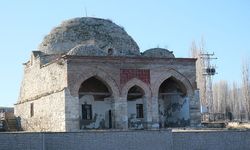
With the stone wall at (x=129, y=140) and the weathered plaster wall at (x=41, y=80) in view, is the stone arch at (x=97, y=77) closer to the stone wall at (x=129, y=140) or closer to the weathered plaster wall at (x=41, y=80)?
the weathered plaster wall at (x=41, y=80)

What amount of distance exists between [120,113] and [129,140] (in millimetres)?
10571

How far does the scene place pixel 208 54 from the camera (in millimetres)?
45594

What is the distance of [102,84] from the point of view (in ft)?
88.7

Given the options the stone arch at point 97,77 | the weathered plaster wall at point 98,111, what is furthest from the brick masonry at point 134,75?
the weathered plaster wall at point 98,111

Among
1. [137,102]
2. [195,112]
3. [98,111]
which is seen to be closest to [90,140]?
[98,111]

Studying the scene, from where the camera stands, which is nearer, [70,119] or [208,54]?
[70,119]

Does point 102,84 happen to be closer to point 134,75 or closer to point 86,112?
point 86,112

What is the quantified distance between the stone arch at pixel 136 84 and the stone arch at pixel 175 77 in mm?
436

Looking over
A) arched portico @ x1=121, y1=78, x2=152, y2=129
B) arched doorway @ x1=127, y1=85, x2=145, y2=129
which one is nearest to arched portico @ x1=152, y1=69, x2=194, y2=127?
arched portico @ x1=121, y1=78, x2=152, y2=129

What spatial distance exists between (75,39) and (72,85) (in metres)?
6.03

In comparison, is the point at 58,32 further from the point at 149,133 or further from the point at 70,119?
the point at 149,133

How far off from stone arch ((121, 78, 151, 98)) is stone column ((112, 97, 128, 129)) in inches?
17.8

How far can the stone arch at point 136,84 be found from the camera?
976 inches

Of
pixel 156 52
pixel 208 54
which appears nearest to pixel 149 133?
pixel 156 52
